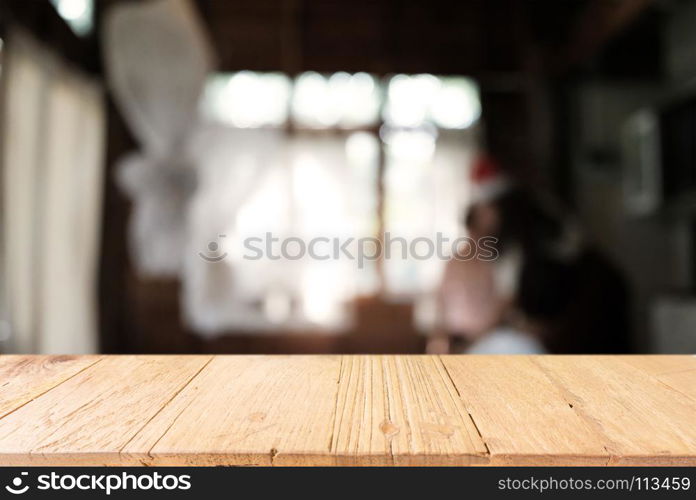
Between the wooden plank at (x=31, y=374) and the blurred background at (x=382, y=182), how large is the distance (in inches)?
52.6

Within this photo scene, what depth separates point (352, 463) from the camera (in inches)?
16.7

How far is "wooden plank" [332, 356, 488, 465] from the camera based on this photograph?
1.38ft

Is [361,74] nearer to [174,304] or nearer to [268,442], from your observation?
[174,304]

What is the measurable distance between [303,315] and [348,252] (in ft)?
1.17

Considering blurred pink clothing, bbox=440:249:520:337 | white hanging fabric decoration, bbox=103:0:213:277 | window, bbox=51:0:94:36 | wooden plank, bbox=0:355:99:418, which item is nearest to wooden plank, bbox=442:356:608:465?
wooden plank, bbox=0:355:99:418

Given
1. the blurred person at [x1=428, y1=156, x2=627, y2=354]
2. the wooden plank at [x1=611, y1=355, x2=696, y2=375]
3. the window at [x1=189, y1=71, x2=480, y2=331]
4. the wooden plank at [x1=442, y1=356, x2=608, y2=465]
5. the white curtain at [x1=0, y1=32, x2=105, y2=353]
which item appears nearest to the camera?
the wooden plank at [x1=442, y1=356, x2=608, y2=465]

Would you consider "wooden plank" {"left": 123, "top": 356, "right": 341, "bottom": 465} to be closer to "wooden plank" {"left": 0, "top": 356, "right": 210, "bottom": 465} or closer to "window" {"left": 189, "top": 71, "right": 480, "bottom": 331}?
"wooden plank" {"left": 0, "top": 356, "right": 210, "bottom": 465}

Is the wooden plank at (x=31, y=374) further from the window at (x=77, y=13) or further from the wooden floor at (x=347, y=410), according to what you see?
the window at (x=77, y=13)

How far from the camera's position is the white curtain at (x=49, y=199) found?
196 cm

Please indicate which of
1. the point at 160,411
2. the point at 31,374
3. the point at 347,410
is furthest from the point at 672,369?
the point at 31,374

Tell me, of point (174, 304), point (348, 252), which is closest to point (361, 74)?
point (348, 252)

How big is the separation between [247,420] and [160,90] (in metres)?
1.65

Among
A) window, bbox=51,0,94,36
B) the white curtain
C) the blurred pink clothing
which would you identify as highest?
window, bbox=51,0,94,36

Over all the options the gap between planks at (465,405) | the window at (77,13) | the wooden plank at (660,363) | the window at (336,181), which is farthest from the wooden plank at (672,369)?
the window at (77,13)
